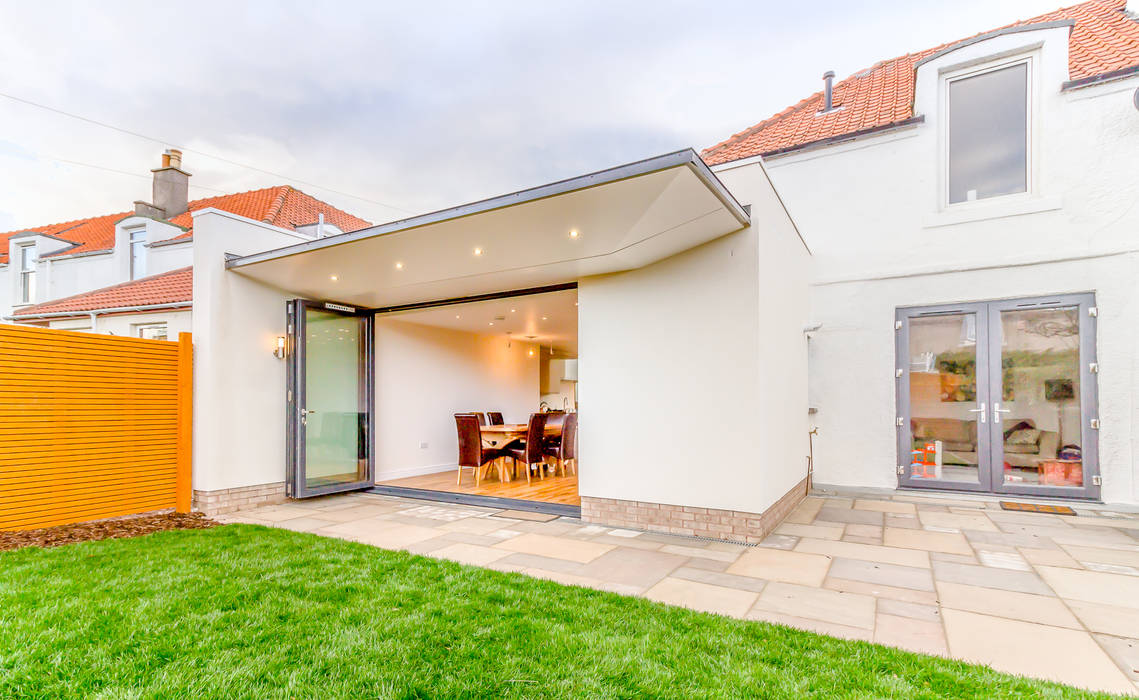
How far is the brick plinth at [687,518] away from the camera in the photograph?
4.35 metres

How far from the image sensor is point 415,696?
6.62 ft

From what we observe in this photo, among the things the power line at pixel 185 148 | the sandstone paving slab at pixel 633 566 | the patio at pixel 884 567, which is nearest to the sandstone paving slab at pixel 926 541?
the patio at pixel 884 567

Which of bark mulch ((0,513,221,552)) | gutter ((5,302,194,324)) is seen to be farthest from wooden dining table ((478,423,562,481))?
gutter ((5,302,194,324))

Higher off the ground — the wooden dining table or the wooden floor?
the wooden dining table

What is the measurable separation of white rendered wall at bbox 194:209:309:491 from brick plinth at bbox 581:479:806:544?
12.9ft

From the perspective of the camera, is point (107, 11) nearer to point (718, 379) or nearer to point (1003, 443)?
point (718, 379)

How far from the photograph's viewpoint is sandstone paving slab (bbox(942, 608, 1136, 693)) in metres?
2.21

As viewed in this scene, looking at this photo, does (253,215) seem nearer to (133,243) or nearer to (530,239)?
(133,243)

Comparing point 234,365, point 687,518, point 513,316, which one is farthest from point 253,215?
point 687,518

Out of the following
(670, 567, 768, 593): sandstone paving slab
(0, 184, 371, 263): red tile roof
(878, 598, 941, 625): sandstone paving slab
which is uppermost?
(0, 184, 371, 263): red tile roof

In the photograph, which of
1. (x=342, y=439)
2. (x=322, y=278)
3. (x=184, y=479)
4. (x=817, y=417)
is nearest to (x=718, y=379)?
(x=817, y=417)

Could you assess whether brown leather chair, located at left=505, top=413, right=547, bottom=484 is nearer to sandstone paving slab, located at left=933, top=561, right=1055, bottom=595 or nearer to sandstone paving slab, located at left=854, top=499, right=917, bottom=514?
sandstone paving slab, located at left=854, top=499, right=917, bottom=514

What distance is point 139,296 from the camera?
25.9 feet

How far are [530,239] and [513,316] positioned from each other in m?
3.46
